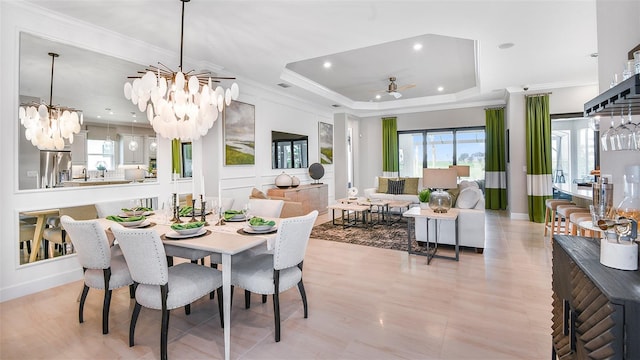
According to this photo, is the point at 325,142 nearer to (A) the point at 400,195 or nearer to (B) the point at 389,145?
(B) the point at 389,145

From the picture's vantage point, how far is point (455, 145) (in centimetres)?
864

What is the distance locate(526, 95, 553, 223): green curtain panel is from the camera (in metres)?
6.23

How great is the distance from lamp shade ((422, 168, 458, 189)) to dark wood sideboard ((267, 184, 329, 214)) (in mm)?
2571

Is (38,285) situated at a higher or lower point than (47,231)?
lower

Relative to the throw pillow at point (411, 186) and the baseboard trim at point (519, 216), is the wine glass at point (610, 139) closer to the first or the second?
the throw pillow at point (411, 186)

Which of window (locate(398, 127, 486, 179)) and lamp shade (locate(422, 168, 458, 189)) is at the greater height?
window (locate(398, 127, 486, 179))

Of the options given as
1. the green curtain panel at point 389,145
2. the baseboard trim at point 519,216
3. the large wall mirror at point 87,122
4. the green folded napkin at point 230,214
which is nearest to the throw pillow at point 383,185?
the green curtain panel at point 389,145

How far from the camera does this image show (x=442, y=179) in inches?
150

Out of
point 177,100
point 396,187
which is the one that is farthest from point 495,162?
point 177,100

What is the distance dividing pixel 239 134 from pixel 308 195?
2.12 metres

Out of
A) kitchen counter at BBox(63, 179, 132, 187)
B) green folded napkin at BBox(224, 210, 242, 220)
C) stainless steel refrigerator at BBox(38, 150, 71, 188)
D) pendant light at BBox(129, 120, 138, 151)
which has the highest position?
pendant light at BBox(129, 120, 138, 151)

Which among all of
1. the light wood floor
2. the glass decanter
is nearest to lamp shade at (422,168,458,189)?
the light wood floor

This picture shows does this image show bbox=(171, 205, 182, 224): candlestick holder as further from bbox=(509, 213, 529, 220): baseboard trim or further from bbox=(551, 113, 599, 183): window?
bbox=(551, 113, 599, 183): window

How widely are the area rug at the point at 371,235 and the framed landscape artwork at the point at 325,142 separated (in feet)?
8.57
